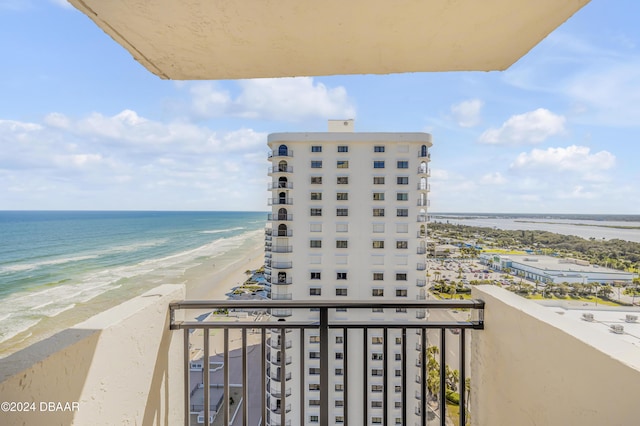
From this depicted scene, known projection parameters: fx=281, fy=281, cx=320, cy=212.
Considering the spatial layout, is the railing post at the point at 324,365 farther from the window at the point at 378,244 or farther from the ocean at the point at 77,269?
the window at the point at 378,244

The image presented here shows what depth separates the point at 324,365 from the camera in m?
1.32

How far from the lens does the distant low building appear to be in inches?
57.0

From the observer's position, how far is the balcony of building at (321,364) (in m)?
Result: 0.73

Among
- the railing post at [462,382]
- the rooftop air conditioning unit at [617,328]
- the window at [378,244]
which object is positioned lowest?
the window at [378,244]

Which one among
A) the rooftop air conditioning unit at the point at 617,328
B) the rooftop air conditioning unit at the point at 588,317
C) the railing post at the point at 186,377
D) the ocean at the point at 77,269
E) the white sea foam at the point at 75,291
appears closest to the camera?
the rooftop air conditioning unit at the point at 617,328

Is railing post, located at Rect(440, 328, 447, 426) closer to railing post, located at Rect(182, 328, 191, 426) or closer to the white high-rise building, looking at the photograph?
railing post, located at Rect(182, 328, 191, 426)

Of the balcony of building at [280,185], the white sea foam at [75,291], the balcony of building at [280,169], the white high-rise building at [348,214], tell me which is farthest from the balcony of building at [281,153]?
the white sea foam at [75,291]

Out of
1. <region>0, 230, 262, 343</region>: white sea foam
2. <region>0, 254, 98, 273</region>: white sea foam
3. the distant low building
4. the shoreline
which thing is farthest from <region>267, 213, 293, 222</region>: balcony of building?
<region>0, 254, 98, 273</region>: white sea foam

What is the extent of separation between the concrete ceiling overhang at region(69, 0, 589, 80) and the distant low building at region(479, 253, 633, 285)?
1.16 metres

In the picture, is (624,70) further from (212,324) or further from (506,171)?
(506,171)

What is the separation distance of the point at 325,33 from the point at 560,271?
1779 millimetres

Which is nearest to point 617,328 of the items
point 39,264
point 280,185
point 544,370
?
point 544,370

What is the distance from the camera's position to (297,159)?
34.5 ft

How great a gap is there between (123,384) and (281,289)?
925 cm
